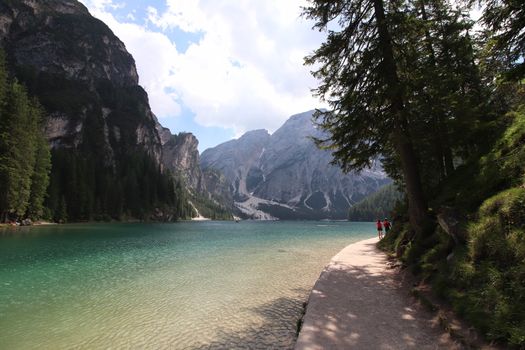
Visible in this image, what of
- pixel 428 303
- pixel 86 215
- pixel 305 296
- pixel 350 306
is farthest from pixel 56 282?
pixel 86 215

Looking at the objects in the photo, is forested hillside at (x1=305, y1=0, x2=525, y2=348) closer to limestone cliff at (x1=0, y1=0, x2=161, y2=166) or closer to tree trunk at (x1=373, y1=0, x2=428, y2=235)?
tree trunk at (x1=373, y1=0, x2=428, y2=235)

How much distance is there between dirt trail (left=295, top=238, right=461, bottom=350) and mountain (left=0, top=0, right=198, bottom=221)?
3231 inches

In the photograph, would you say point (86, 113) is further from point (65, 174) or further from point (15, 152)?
point (15, 152)

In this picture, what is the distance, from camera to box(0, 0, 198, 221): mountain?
92.7 meters

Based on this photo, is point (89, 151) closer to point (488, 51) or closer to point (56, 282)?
point (56, 282)

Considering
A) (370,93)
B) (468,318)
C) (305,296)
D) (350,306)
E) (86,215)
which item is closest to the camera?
(468,318)

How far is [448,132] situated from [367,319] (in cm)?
1307

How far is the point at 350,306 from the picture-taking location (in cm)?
916

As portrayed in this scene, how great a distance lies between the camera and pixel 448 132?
54.9 feet

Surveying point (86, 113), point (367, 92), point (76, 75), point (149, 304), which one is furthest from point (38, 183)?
point (76, 75)

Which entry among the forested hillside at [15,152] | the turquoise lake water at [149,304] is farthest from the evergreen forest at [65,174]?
the turquoise lake water at [149,304]

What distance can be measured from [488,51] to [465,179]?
5.93 meters

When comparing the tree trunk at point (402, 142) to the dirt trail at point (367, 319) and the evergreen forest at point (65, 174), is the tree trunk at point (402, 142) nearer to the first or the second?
the dirt trail at point (367, 319)

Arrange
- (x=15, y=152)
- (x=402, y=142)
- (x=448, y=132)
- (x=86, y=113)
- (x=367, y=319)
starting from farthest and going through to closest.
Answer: (x=86, y=113)
(x=15, y=152)
(x=448, y=132)
(x=402, y=142)
(x=367, y=319)
